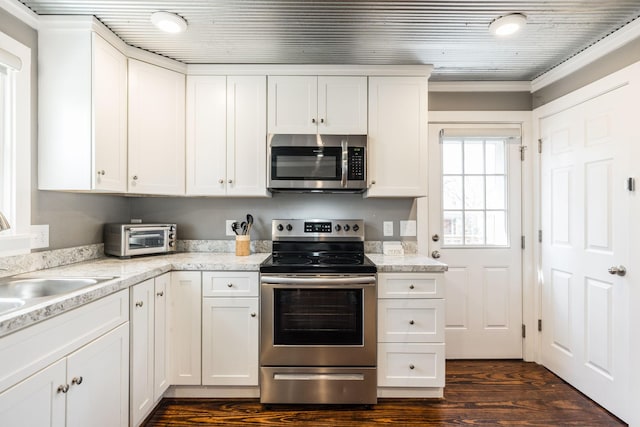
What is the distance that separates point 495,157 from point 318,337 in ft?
6.78

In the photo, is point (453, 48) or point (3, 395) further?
point (453, 48)

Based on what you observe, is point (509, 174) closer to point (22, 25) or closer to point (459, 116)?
point (459, 116)

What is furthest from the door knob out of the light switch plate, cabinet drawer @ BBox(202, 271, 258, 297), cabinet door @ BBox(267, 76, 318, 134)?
cabinet drawer @ BBox(202, 271, 258, 297)

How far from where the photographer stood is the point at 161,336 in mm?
1979

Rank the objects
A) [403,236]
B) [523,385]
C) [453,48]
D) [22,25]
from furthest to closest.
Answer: [403,236]
[523,385]
[453,48]
[22,25]

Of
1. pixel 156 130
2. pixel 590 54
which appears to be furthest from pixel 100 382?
pixel 590 54

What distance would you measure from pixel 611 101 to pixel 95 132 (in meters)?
3.11

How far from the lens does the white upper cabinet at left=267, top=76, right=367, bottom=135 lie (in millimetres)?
2391

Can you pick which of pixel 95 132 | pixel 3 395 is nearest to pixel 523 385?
pixel 3 395

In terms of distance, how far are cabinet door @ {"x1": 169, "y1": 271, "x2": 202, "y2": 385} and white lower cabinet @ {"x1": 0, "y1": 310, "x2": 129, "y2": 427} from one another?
434mm

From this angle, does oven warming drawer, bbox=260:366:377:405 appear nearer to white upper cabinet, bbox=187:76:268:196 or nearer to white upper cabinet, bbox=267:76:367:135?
white upper cabinet, bbox=187:76:268:196

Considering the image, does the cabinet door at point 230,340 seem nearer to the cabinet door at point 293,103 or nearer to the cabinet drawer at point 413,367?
the cabinet drawer at point 413,367

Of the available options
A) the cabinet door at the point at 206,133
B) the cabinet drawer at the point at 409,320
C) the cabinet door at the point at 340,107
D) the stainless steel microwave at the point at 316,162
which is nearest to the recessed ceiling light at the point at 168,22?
the cabinet door at the point at 206,133

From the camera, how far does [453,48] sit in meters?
2.17
